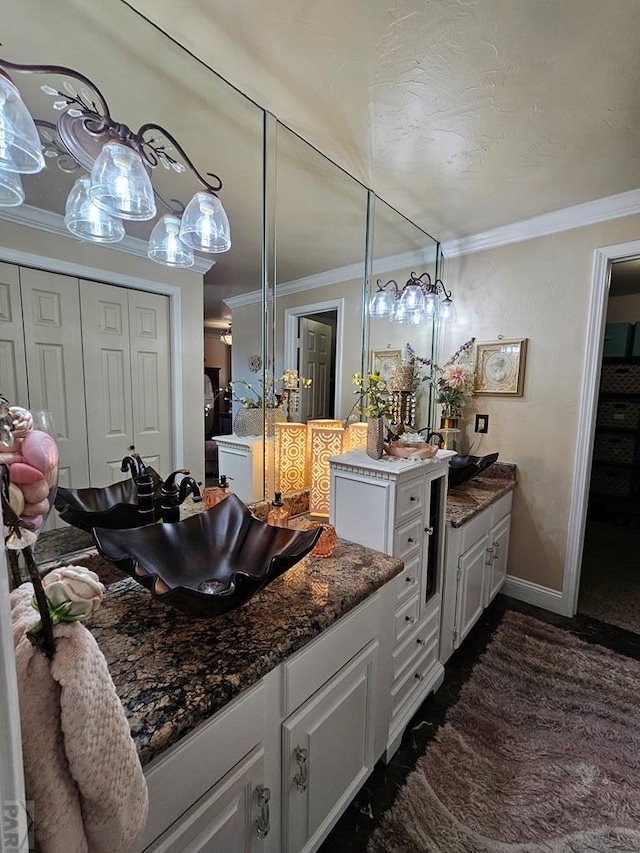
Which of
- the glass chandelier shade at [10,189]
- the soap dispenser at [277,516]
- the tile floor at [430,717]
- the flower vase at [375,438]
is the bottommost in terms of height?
the tile floor at [430,717]

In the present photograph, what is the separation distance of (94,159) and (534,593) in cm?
308

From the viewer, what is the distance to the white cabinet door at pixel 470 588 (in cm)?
184

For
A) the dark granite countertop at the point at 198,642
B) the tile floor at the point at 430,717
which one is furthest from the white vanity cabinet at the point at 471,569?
the dark granite countertop at the point at 198,642

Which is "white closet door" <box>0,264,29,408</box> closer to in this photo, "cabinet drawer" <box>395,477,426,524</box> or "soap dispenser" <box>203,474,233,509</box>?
Answer: "soap dispenser" <box>203,474,233,509</box>

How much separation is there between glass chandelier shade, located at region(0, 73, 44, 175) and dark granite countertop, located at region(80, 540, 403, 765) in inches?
40.2

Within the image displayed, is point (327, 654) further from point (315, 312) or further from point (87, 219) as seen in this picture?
point (315, 312)

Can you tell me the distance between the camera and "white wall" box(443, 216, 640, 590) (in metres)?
2.14

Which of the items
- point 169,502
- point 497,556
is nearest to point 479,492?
point 497,556

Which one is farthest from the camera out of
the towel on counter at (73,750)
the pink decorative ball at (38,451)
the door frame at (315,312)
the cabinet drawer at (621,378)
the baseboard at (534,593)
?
the cabinet drawer at (621,378)

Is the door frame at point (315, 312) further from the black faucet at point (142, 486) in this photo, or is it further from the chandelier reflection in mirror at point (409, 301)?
the black faucet at point (142, 486)

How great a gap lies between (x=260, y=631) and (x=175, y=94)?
1589mm

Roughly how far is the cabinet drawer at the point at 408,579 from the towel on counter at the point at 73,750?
1.03m

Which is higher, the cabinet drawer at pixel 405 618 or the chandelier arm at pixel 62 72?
the chandelier arm at pixel 62 72

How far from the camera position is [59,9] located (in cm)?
89
